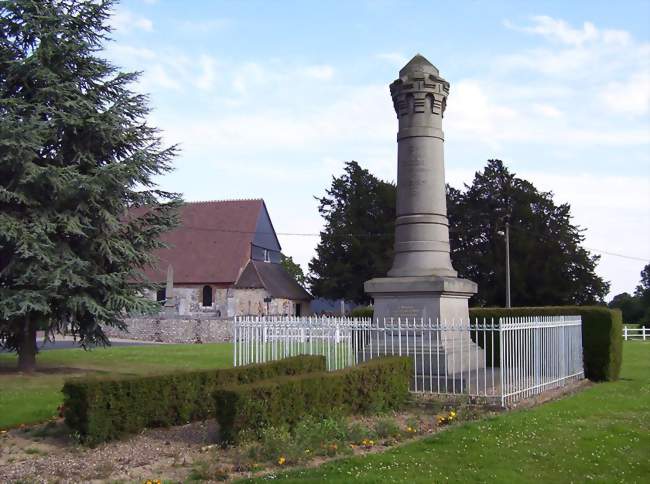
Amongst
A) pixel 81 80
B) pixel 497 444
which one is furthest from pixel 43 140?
pixel 497 444

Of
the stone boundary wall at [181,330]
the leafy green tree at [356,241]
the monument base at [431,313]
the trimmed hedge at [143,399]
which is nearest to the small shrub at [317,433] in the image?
the trimmed hedge at [143,399]

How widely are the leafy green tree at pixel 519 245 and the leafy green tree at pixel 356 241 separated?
4.75 m

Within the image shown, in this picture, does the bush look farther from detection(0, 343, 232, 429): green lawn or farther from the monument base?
detection(0, 343, 232, 429): green lawn

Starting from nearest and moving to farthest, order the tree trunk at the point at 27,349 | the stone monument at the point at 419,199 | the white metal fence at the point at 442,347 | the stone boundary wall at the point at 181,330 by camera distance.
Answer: the white metal fence at the point at 442,347, the stone monument at the point at 419,199, the tree trunk at the point at 27,349, the stone boundary wall at the point at 181,330

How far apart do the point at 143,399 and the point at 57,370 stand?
33.6 feet

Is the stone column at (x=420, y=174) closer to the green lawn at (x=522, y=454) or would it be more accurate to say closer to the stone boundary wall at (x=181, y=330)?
the green lawn at (x=522, y=454)

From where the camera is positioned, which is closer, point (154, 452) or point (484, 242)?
point (154, 452)

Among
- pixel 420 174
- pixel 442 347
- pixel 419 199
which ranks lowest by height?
pixel 442 347

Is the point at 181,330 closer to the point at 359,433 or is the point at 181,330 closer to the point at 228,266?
the point at 228,266

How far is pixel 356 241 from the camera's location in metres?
47.7

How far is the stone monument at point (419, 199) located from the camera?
43.7 ft

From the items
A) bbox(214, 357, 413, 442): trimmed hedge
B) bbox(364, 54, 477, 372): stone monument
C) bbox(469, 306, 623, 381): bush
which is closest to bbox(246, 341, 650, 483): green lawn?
bbox(214, 357, 413, 442): trimmed hedge

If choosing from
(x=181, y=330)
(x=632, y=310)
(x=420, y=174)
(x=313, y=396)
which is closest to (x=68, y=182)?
(x=420, y=174)

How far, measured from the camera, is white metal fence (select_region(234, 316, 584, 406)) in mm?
11703
